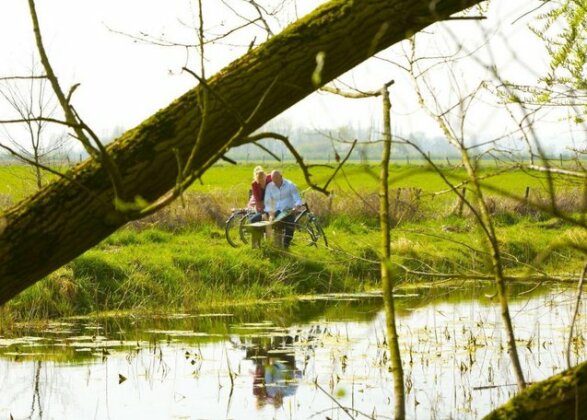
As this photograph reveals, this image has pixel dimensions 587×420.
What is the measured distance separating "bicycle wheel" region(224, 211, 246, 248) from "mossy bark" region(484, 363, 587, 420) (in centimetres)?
1428

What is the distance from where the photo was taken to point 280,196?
1734 cm

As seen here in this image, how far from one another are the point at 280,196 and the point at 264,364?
6.70m

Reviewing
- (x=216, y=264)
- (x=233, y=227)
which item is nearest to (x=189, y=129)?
(x=216, y=264)

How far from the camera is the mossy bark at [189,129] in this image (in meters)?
3.61

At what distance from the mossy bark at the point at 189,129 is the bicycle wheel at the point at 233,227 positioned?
13846mm

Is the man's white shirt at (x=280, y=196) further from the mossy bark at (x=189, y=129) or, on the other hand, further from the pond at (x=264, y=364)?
the mossy bark at (x=189, y=129)

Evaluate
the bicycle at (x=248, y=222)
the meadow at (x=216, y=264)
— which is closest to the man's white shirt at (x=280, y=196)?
the bicycle at (x=248, y=222)

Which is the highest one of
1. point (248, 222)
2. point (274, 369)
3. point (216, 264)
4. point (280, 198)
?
point (280, 198)

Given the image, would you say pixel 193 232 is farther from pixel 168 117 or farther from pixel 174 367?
pixel 168 117

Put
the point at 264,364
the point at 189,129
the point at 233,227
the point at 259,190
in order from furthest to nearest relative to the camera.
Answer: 1. the point at 233,227
2. the point at 259,190
3. the point at 264,364
4. the point at 189,129

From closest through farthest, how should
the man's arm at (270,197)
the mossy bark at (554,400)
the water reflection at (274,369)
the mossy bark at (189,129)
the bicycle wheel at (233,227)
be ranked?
1. the mossy bark at (554,400)
2. the mossy bark at (189,129)
3. the water reflection at (274,369)
4. the man's arm at (270,197)
5. the bicycle wheel at (233,227)

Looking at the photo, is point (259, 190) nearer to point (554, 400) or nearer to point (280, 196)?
point (280, 196)

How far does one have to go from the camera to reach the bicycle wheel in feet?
58.2

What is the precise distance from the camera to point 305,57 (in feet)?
12.1
